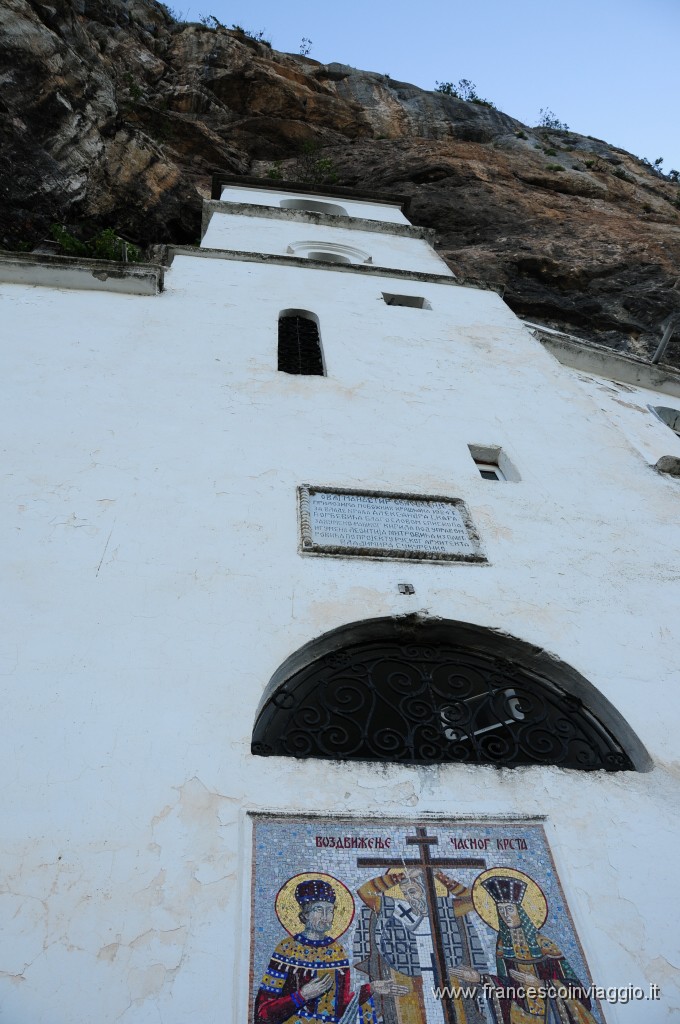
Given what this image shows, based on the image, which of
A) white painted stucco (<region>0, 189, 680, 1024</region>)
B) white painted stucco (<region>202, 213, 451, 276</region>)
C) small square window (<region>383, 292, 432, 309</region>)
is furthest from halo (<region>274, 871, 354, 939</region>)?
white painted stucco (<region>202, 213, 451, 276</region>)

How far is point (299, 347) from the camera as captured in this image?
7477 mm

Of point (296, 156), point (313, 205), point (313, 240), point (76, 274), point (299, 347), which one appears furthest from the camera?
point (296, 156)

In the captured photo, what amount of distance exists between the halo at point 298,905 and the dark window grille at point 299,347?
14.8ft

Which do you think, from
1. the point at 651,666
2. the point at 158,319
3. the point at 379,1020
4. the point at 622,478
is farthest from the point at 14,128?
the point at 379,1020

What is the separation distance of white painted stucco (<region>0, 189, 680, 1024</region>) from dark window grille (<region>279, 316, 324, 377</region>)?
0.61 ft

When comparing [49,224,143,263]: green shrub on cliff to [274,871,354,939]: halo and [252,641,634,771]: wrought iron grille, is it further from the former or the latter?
[274,871,354,939]: halo

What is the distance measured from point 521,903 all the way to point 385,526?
2.48 metres

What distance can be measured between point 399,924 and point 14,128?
39.6 feet

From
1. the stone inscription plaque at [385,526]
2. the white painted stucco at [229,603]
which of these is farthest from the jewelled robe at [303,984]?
the stone inscription plaque at [385,526]

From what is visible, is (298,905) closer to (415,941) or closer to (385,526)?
(415,941)

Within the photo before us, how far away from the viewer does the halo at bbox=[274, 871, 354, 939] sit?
305 centimetres

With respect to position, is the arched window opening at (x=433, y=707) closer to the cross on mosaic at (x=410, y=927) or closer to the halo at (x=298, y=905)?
the cross on mosaic at (x=410, y=927)

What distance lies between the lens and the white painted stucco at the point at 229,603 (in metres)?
3.02

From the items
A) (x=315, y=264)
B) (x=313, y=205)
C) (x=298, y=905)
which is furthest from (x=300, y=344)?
(x=313, y=205)
